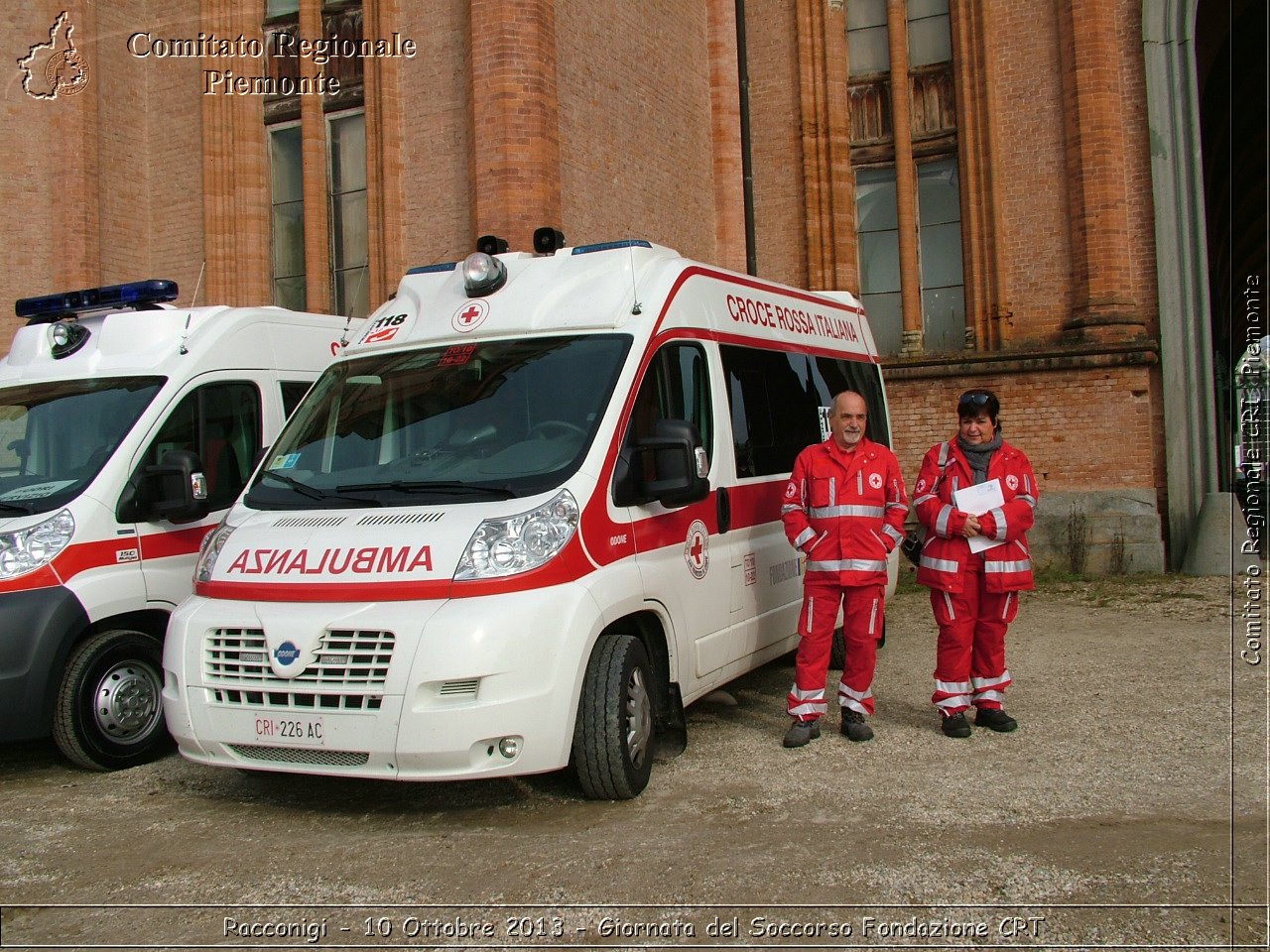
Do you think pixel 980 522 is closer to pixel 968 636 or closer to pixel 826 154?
pixel 968 636

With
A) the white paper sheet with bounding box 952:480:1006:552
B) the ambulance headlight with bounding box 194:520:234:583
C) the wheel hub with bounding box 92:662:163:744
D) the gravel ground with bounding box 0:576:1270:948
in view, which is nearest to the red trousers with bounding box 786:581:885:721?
the gravel ground with bounding box 0:576:1270:948

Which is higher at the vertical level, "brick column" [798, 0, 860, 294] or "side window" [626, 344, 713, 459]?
"brick column" [798, 0, 860, 294]

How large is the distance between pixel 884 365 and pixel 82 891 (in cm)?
1198

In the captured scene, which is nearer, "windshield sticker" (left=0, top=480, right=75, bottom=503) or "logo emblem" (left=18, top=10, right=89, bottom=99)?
"windshield sticker" (left=0, top=480, right=75, bottom=503)

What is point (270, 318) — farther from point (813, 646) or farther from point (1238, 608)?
point (1238, 608)

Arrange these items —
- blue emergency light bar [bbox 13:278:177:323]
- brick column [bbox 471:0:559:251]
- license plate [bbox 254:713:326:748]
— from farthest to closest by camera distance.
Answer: brick column [bbox 471:0:559:251] → blue emergency light bar [bbox 13:278:177:323] → license plate [bbox 254:713:326:748]

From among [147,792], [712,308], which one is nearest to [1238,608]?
[712,308]

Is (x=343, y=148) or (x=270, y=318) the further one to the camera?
(x=343, y=148)

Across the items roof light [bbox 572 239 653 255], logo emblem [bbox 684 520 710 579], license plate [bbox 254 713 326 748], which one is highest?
roof light [bbox 572 239 653 255]

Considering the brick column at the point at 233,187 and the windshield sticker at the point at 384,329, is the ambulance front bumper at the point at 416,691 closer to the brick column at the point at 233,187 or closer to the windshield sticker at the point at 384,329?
the windshield sticker at the point at 384,329

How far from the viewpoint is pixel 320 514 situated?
5129mm

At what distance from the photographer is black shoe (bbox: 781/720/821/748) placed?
5.95m

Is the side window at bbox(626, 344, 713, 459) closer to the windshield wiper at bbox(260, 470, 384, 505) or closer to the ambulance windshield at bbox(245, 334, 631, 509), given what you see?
the ambulance windshield at bbox(245, 334, 631, 509)

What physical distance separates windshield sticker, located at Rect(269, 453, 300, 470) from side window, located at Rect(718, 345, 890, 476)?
2288mm
